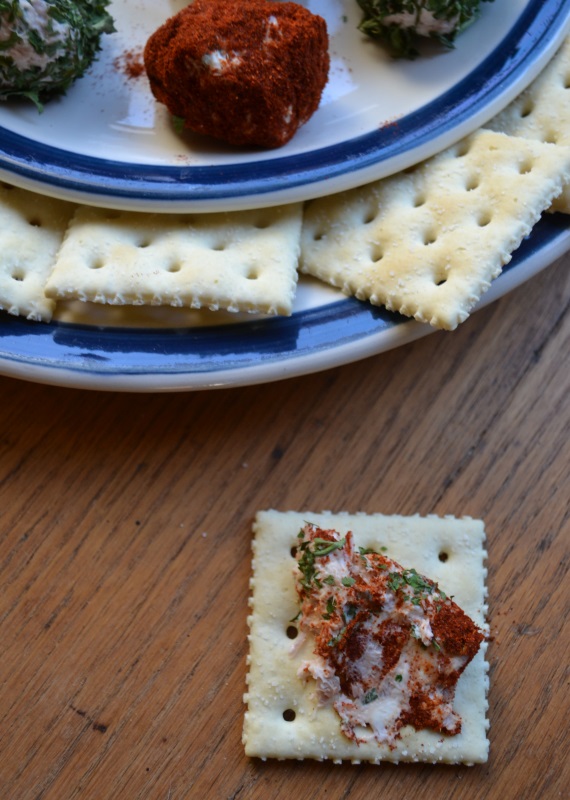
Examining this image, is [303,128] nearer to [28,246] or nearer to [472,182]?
[472,182]

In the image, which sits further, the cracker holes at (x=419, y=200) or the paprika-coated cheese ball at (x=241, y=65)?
the cracker holes at (x=419, y=200)

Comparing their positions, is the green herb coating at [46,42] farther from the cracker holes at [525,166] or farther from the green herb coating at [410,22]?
the cracker holes at [525,166]

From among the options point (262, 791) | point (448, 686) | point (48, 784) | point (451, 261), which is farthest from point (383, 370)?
point (48, 784)

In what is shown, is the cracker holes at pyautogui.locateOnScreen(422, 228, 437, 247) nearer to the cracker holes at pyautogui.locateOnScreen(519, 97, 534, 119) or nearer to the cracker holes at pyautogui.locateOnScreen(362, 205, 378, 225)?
the cracker holes at pyautogui.locateOnScreen(362, 205, 378, 225)

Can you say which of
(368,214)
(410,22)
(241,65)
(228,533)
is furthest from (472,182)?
(228,533)

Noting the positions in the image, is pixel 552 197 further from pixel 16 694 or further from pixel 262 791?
pixel 16 694

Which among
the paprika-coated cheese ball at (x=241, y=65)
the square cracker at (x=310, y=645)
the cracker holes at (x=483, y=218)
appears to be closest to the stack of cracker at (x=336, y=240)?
the cracker holes at (x=483, y=218)
